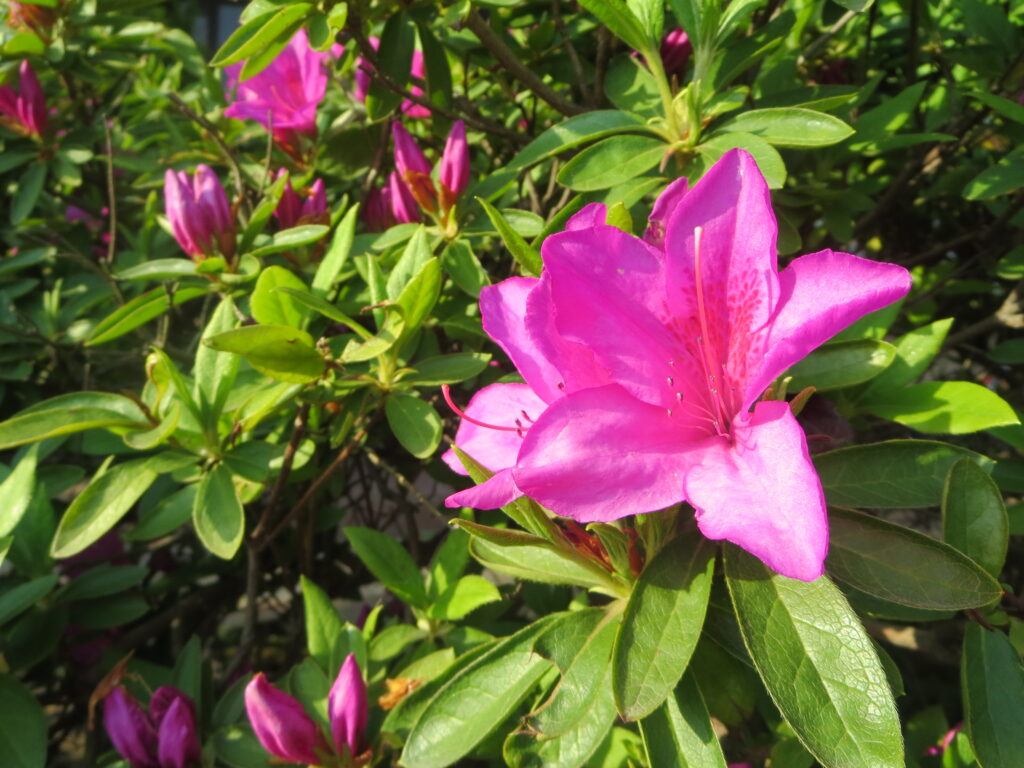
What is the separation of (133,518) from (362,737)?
1329 millimetres

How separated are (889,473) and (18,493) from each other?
123 centimetres

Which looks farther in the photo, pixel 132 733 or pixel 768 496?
pixel 132 733

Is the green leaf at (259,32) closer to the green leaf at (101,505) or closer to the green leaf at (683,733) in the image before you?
the green leaf at (101,505)

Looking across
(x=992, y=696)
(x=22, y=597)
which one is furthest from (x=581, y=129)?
(x=22, y=597)

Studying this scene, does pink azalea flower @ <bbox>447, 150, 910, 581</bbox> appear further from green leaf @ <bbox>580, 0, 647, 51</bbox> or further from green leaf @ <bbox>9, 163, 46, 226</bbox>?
green leaf @ <bbox>9, 163, 46, 226</bbox>

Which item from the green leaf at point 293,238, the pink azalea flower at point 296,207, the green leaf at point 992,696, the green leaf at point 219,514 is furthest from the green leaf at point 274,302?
the green leaf at point 992,696

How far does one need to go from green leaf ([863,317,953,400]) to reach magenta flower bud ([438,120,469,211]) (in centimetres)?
69

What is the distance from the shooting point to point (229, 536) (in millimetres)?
1133

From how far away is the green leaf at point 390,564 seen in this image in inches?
53.3

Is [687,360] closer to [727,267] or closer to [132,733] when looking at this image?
[727,267]

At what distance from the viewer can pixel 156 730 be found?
1.25m

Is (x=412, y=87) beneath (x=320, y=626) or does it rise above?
above

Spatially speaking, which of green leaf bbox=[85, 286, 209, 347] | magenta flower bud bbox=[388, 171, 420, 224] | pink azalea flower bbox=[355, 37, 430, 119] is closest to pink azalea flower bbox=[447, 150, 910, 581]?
magenta flower bud bbox=[388, 171, 420, 224]

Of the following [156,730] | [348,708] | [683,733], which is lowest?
[156,730]
